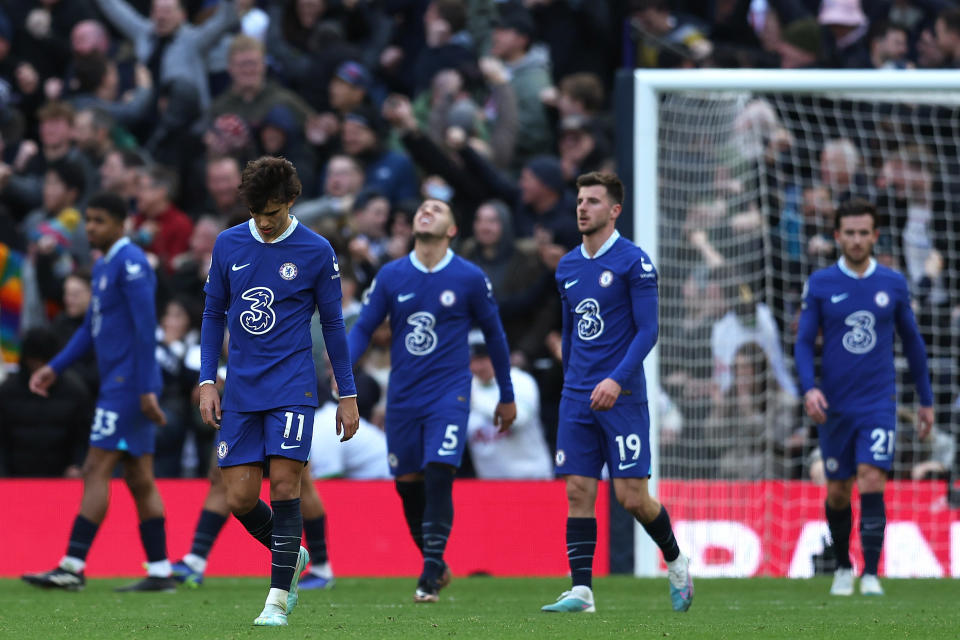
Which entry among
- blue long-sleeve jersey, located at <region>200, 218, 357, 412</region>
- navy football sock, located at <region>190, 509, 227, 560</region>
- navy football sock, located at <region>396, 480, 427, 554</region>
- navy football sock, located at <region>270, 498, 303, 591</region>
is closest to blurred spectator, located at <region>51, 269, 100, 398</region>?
navy football sock, located at <region>190, 509, 227, 560</region>

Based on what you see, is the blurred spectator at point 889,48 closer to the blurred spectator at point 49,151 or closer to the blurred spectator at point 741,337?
the blurred spectator at point 741,337

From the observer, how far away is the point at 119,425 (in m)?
10.2

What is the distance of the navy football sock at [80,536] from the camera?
10320mm

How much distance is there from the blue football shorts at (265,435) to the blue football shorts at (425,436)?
2.40 metres

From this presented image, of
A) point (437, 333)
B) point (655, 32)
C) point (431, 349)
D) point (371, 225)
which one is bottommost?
point (431, 349)

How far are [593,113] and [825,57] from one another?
239 cm

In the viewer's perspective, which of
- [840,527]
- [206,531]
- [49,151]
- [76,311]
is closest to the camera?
[840,527]

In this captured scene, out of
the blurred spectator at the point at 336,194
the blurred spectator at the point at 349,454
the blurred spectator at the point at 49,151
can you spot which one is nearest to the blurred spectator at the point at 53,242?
the blurred spectator at the point at 49,151

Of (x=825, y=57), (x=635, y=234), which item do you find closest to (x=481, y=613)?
(x=635, y=234)

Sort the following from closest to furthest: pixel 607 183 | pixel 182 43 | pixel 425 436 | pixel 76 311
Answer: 1. pixel 607 183
2. pixel 425 436
3. pixel 76 311
4. pixel 182 43

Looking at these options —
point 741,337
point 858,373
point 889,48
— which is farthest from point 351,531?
point 889,48

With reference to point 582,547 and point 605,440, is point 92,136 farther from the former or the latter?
point 582,547

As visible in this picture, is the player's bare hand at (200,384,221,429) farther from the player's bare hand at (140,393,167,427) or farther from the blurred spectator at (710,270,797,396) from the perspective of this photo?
the blurred spectator at (710,270,797,396)

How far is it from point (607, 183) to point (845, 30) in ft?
26.8
